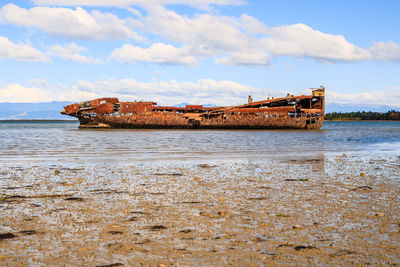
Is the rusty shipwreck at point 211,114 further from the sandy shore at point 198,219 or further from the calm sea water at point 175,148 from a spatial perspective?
the sandy shore at point 198,219

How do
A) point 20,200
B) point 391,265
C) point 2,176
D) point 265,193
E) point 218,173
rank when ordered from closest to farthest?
point 391,265, point 20,200, point 265,193, point 2,176, point 218,173

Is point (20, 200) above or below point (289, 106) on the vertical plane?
below

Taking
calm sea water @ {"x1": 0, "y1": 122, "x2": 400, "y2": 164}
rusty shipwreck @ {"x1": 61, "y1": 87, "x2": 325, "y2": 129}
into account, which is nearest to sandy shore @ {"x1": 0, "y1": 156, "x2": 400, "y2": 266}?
calm sea water @ {"x1": 0, "y1": 122, "x2": 400, "y2": 164}

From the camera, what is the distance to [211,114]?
60.2 meters

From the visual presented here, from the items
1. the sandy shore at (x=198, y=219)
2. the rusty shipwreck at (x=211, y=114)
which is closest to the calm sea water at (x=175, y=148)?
the sandy shore at (x=198, y=219)

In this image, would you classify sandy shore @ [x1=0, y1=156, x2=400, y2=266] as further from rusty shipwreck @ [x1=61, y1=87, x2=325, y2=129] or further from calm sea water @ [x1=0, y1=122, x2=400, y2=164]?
rusty shipwreck @ [x1=61, y1=87, x2=325, y2=129]

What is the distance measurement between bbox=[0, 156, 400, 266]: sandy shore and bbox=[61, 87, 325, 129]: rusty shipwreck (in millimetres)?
46424

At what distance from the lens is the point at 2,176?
11.2 m

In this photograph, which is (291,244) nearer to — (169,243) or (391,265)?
(391,265)

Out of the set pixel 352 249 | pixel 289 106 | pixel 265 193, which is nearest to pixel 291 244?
pixel 352 249

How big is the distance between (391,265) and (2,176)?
10.4 meters

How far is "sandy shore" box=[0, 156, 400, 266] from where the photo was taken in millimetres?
4746

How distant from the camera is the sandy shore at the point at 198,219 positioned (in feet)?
15.6

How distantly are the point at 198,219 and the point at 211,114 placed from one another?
177ft
